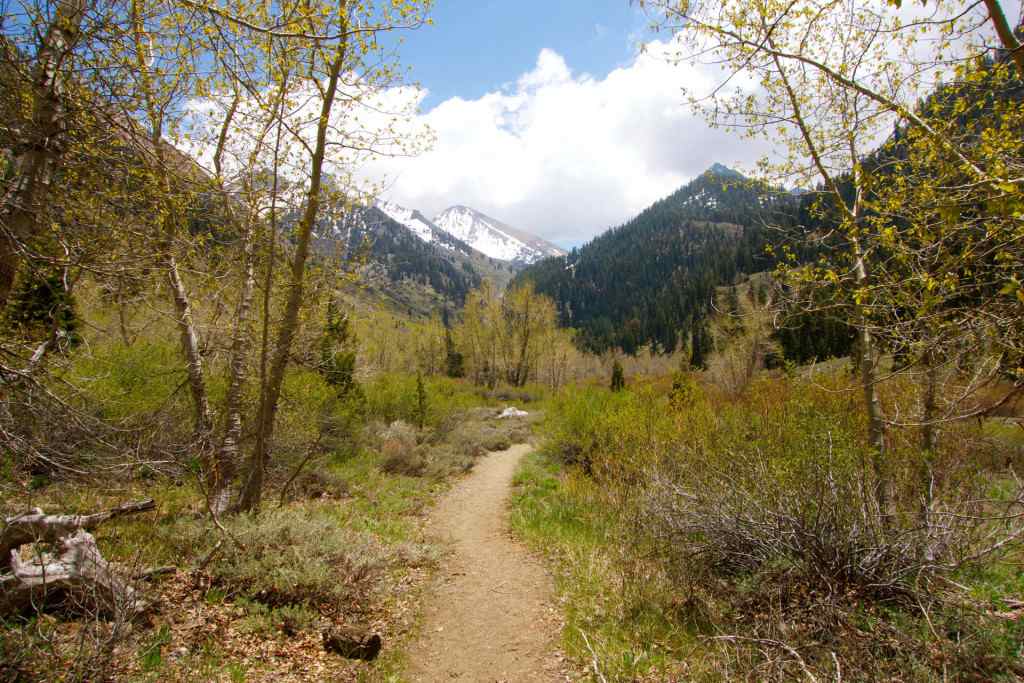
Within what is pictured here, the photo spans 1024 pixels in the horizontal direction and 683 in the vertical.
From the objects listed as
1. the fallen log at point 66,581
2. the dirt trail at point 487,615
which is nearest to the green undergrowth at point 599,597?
the dirt trail at point 487,615

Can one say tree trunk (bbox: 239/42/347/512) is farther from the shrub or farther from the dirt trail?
the dirt trail

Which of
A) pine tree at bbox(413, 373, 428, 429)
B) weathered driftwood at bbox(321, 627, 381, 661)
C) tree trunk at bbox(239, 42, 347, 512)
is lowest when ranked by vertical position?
weathered driftwood at bbox(321, 627, 381, 661)

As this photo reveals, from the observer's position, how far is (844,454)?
475cm

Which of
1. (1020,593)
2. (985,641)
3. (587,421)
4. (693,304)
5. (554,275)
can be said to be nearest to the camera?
(985,641)

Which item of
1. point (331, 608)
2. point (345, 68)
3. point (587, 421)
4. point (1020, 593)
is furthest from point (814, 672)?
point (587, 421)

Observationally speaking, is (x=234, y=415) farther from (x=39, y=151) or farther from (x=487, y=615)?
(x=39, y=151)

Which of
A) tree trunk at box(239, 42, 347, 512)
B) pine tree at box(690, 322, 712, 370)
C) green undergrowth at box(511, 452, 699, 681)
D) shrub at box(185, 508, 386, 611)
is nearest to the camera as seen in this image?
green undergrowth at box(511, 452, 699, 681)

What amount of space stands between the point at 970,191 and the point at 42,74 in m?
5.43

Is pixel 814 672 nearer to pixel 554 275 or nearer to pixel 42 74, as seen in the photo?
pixel 42 74

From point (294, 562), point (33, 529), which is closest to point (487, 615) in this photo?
point (294, 562)

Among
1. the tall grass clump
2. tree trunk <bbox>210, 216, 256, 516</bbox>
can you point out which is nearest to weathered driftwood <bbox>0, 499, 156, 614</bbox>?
tree trunk <bbox>210, 216, 256, 516</bbox>

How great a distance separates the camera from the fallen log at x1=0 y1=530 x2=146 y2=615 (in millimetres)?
3354

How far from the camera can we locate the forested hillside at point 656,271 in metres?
98.3

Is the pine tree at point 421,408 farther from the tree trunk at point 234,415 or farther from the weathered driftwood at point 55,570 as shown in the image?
the weathered driftwood at point 55,570
